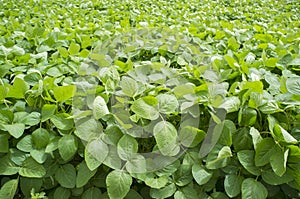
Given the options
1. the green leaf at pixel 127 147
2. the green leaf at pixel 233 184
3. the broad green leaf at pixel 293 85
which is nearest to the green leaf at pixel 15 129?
the green leaf at pixel 127 147

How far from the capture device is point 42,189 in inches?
53.2

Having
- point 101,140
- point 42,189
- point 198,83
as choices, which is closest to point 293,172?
point 198,83

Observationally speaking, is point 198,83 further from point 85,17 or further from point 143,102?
point 85,17

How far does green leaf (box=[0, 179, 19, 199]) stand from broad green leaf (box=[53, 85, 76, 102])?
32cm

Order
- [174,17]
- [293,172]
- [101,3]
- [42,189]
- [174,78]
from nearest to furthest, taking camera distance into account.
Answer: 1. [293,172]
2. [42,189]
3. [174,78]
4. [174,17]
5. [101,3]

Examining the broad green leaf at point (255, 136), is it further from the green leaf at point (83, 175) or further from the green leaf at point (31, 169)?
the green leaf at point (31, 169)

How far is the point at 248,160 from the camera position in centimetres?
125

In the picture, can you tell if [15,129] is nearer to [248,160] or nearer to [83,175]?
[83,175]

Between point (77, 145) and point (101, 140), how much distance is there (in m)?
0.10

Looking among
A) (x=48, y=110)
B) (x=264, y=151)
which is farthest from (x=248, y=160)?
(x=48, y=110)

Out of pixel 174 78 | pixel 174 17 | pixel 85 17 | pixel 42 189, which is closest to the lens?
pixel 42 189

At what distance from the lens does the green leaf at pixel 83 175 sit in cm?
123

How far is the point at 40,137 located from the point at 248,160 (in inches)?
27.9

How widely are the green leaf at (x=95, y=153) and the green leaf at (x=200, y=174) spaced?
30 centimetres
